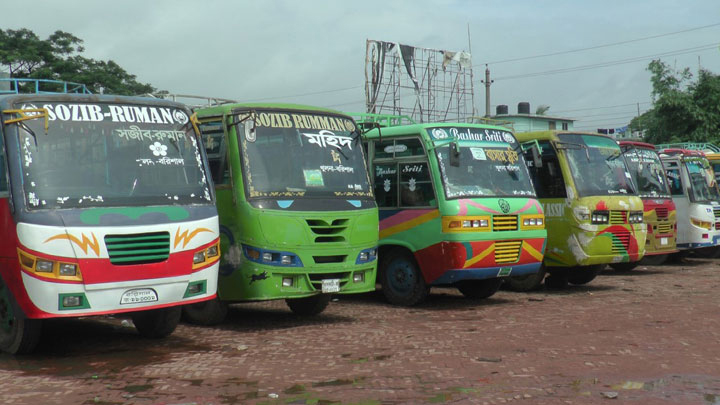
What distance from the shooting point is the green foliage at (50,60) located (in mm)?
39156

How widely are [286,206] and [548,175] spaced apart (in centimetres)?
586

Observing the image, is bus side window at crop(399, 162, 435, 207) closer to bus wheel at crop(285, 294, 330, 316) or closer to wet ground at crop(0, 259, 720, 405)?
wet ground at crop(0, 259, 720, 405)

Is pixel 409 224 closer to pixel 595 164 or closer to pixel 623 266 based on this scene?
pixel 595 164

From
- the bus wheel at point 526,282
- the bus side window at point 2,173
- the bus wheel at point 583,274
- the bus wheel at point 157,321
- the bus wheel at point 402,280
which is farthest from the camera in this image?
the bus wheel at point 583,274

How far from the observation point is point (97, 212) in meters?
8.49

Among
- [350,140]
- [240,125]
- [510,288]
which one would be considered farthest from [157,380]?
[510,288]

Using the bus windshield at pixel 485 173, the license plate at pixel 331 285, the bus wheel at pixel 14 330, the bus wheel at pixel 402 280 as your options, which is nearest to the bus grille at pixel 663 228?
the bus windshield at pixel 485 173

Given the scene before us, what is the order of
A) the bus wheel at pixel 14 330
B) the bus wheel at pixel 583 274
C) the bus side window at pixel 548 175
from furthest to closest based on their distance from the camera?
the bus wheel at pixel 583 274 → the bus side window at pixel 548 175 → the bus wheel at pixel 14 330

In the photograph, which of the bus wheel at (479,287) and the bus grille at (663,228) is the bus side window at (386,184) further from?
the bus grille at (663,228)

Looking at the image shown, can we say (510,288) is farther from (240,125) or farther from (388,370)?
(388,370)

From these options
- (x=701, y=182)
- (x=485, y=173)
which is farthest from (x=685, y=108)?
(x=485, y=173)

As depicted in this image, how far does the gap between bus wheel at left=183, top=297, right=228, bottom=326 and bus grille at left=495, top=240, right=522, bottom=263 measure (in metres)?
4.12

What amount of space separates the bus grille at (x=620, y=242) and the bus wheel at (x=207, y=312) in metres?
7.06

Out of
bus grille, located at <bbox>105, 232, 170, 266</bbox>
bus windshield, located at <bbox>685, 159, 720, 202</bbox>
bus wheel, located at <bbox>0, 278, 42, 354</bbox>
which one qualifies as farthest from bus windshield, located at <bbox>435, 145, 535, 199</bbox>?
Answer: bus windshield, located at <bbox>685, 159, 720, 202</bbox>
